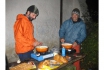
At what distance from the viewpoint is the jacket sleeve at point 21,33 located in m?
1.40

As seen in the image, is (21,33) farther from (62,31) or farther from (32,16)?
(62,31)

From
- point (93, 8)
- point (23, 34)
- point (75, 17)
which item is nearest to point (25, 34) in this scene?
point (23, 34)

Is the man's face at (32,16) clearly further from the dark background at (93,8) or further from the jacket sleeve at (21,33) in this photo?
the dark background at (93,8)

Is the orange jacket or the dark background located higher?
the dark background

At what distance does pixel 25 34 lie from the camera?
1459mm

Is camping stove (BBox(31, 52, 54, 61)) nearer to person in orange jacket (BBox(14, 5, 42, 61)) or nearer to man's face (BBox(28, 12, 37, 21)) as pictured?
person in orange jacket (BBox(14, 5, 42, 61))

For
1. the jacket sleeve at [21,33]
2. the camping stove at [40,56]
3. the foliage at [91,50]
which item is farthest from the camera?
the foliage at [91,50]

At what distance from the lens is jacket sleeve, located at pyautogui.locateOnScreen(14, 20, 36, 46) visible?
140 cm

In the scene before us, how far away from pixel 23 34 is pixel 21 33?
0.08ft

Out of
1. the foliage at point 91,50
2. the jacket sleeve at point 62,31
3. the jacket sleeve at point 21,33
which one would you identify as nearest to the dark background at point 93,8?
the foliage at point 91,50

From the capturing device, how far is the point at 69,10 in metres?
1.70

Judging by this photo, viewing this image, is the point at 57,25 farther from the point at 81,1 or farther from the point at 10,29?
the point at 10,29

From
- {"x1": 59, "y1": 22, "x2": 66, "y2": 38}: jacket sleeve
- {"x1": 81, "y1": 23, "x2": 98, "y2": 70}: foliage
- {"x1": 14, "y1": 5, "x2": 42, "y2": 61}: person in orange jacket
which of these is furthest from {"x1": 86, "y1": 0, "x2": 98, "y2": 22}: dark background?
{"x1": 14, "y1": 5, "x2": 42, "y2": 61}: person in orange jacket
